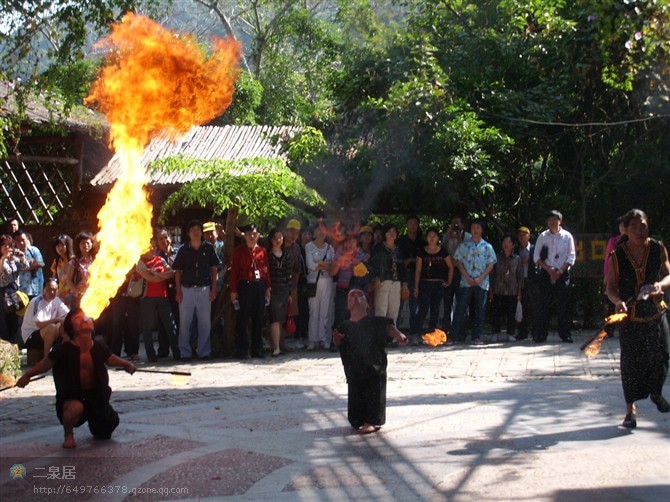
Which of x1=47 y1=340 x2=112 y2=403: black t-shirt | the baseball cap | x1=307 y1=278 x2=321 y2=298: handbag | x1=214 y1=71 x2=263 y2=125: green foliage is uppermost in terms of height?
x1=214 y1=71 x2=263 y2=125: green foliage

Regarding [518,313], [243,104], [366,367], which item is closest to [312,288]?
[518,313]

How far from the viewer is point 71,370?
296 inches

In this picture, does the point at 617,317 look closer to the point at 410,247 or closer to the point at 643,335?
the point at 643,335

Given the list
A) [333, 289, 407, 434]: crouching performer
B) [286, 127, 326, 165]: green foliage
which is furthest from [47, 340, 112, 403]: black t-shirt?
[286, 127, 326, 165]: green foliage

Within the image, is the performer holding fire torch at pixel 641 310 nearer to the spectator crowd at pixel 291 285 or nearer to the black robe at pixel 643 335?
the black robe at pixel 643 335

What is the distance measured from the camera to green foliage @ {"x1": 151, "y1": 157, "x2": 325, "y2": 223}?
12.5 metres

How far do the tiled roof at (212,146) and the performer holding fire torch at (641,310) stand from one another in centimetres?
1161

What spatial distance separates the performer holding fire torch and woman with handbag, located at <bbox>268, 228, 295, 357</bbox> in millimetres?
6215

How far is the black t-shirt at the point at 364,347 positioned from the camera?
312 inches

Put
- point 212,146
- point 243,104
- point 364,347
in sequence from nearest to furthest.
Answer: point 364,347
point 212,146
point 243,104

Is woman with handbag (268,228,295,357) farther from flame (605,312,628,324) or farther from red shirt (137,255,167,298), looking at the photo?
flame (605,312,628,324)

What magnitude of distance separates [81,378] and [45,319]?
14.7 ft

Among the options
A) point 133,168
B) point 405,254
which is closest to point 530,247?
point 405,254

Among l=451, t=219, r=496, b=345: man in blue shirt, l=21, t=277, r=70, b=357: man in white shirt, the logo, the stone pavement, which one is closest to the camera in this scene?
the stone pavement
